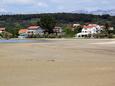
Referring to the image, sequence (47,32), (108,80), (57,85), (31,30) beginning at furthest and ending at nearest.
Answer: (31,30), (47,32), (108,80), (57,85)

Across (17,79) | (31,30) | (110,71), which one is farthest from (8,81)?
(31,30)

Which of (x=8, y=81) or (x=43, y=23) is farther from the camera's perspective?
(x=43, y=23)

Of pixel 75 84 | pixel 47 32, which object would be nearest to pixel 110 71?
pixel 75 84

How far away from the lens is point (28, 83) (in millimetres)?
10938

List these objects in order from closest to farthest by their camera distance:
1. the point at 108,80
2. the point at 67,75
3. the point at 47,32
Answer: the point at 108,80 → the point at 67,75 → the point at 47,32

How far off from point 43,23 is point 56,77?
92.6 m

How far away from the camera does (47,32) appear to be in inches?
4087

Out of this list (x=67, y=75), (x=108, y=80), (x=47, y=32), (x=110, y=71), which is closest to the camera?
(x=108, y=80)

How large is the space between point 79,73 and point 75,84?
254cm

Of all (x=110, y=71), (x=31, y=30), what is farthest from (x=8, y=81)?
(x=31, y=30)

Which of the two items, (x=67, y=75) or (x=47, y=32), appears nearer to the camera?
(x=67, y=75)

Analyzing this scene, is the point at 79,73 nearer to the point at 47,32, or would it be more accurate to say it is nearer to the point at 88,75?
the point at 88,75

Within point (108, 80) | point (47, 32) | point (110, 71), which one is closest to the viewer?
point (108, 80)

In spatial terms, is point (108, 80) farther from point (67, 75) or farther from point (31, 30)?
point (31, 30)
